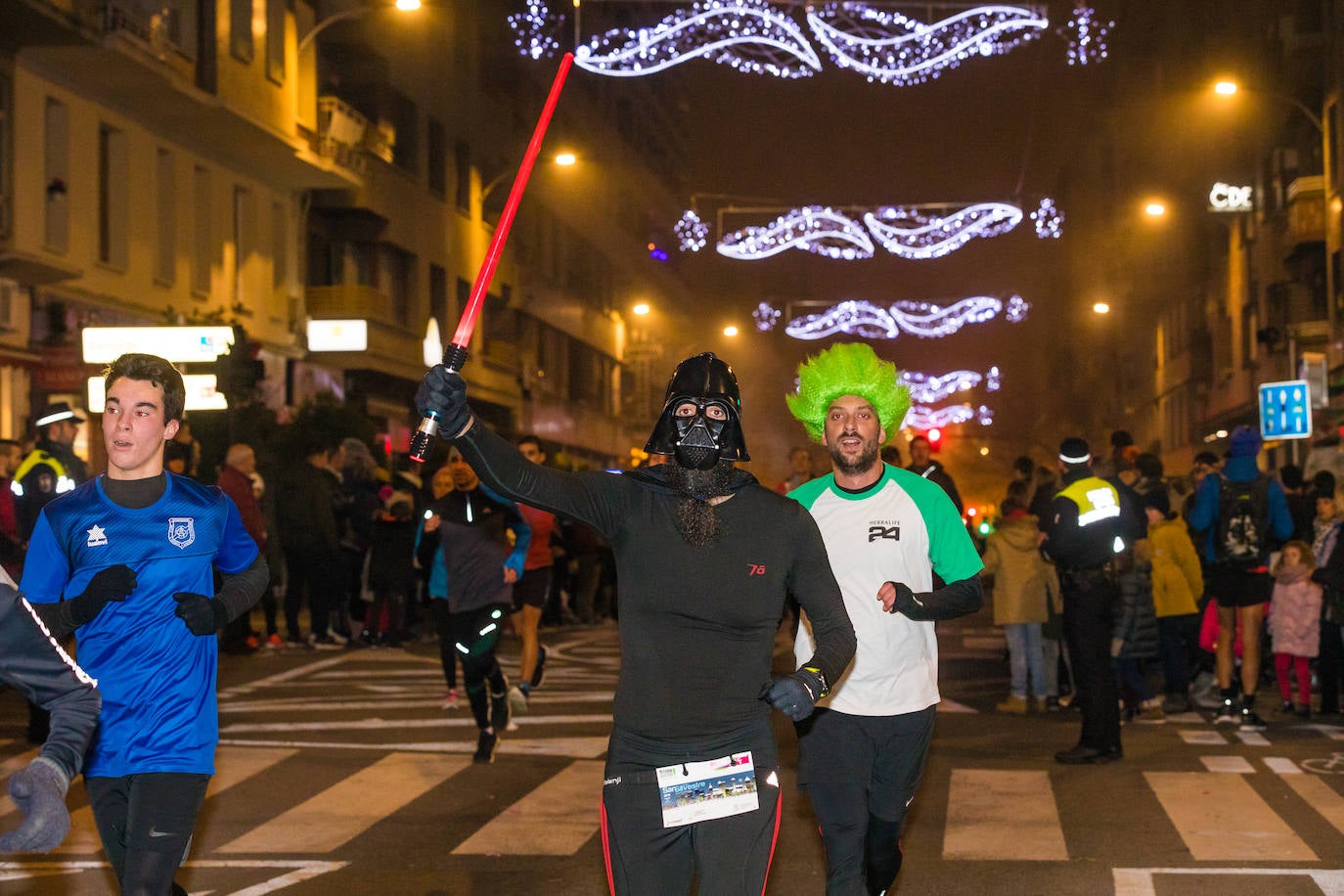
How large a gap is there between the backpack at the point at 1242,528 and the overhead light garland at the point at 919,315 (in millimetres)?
17019

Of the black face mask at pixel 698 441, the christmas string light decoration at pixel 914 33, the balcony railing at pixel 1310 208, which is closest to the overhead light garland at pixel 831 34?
the christmas string light decoration at pixel 914 33

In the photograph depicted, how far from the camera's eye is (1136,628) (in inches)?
493

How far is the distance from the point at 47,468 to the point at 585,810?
17.2ft

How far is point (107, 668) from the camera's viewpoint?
512 centimetres

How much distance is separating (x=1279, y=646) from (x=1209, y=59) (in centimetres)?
4284

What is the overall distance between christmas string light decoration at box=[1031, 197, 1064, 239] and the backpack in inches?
374

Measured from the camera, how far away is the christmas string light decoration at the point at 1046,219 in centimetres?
2212

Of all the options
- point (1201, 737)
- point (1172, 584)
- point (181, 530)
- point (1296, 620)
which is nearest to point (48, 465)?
point (181, 530)

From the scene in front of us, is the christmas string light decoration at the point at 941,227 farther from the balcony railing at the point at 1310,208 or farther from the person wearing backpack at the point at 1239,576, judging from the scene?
the balcony railing at the point at 1310,208

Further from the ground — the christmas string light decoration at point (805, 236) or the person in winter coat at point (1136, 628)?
the christmas string light decoration at point (805, 236)

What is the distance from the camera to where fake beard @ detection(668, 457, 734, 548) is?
4.46 m

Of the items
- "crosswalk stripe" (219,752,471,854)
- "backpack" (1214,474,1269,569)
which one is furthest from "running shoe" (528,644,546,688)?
"backpack" (1214,474,1269,569)

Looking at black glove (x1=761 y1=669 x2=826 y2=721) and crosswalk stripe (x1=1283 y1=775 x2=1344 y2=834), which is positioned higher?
black glove (x1=761 y1=669 x2=826 y2=721)

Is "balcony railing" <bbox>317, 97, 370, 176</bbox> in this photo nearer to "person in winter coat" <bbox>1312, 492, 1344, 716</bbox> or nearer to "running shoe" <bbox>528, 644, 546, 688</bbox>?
"running shoe" <bbox>528, 644, 546, 688</bbox>
